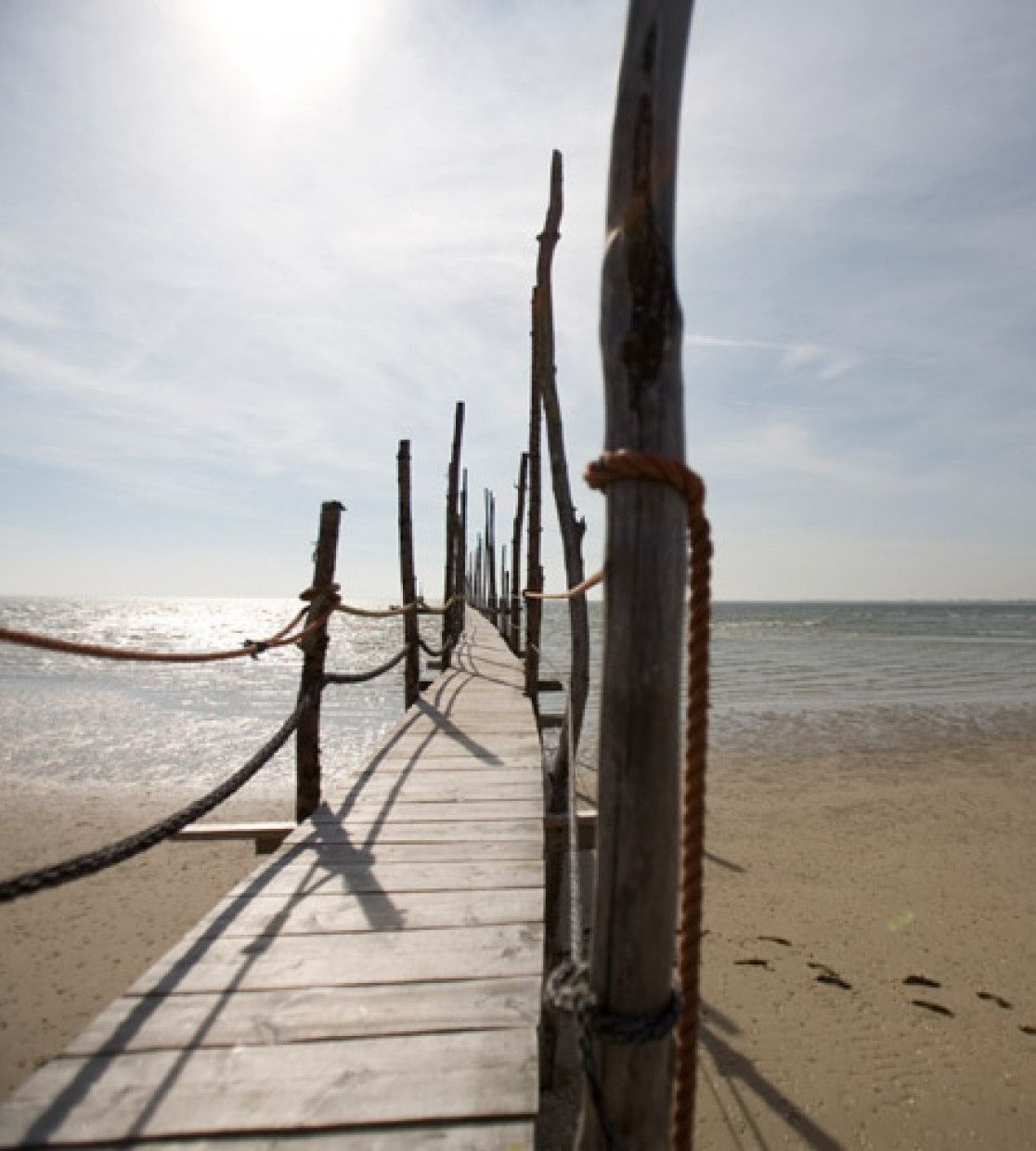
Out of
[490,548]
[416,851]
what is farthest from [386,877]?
[490,548]

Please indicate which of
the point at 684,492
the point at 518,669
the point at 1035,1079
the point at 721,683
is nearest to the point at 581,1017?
the point at 684,492

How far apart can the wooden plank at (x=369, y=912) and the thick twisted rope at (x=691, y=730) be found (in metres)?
1.18

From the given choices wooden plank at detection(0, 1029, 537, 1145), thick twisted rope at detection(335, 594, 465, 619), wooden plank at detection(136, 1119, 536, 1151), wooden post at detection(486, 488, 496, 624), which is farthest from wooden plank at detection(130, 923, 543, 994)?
wooden post at detection(486, 488, 496, 624)

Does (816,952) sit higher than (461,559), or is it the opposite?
(461,559)

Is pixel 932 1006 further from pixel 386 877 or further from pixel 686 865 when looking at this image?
pixel 686 865

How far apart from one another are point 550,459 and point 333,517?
2.49m

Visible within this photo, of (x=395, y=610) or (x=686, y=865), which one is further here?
(x=395, y=610)

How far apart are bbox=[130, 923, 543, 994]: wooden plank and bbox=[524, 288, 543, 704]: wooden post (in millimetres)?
4772

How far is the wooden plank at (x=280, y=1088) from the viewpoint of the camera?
1450 millimetres

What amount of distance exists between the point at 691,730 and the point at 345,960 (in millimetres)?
1503

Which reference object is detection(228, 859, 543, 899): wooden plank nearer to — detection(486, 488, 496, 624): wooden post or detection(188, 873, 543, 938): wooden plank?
detection(188, 873, 543, 938): wooden plank

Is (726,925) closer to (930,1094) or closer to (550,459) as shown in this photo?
(930,1094)

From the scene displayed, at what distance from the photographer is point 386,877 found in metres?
2.73

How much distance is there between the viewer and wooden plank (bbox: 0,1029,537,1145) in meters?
1.45
